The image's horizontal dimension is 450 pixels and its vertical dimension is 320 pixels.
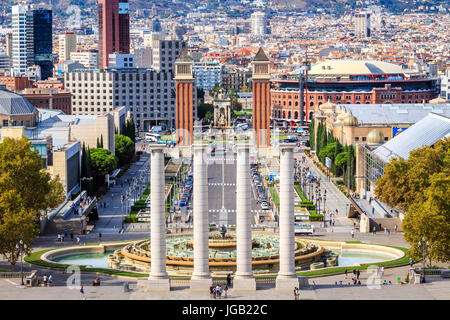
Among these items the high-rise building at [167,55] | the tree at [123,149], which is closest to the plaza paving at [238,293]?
the tree at [123,149]

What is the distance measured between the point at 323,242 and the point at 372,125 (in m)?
50.1

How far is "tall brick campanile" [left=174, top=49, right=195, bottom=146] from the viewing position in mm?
149625

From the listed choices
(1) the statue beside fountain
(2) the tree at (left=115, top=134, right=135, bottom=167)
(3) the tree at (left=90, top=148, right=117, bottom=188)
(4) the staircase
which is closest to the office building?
(1) the statue beside fountain

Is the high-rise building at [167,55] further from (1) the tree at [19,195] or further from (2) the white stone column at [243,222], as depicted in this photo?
(2) the white stone column at [243,222]

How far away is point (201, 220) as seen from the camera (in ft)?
176

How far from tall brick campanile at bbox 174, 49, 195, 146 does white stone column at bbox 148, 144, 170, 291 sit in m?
93.3

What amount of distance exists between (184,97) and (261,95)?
1005cm

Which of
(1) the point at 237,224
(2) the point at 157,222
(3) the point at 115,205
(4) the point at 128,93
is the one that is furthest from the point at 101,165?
(4) the point at 128,93

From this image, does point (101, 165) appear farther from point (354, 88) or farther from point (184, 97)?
point (354, 88)

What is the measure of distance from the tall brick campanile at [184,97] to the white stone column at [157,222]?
9333 centimetres

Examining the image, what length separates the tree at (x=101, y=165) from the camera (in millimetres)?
107250
